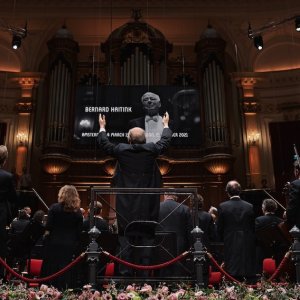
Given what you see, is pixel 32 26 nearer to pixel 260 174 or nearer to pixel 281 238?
pixel 260 174

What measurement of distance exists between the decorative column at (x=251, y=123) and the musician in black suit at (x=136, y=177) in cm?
704

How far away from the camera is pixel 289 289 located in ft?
10.4

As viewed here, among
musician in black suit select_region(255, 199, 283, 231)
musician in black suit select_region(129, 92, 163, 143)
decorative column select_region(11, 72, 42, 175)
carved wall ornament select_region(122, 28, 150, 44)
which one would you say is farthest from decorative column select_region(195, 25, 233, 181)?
musician in black suit select_region(255, 199, 283, 231)

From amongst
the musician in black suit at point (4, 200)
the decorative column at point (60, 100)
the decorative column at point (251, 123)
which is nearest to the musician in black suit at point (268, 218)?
the musician in black suit at point (4, 200)

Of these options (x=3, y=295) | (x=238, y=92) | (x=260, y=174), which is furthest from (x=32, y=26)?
(x=3, y=295)

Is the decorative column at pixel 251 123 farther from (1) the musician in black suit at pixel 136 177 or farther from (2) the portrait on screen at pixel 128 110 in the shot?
(1) the musician in black suit at pixel 136 177

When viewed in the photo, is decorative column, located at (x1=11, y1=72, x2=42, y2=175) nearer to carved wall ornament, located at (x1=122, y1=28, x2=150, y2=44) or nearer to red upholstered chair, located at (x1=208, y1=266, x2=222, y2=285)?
carved wall ornament, located at (x1=122, y1=28, x2=150, y2=44)

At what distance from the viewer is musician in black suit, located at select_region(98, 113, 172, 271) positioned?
3.99 m

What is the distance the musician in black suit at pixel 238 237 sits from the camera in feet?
14.5

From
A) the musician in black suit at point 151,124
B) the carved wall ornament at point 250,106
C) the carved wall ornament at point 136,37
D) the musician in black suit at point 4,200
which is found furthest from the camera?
the carved wall ornament at point 250,106

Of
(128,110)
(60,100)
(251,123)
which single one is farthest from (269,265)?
(60,100)

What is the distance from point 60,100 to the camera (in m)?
11.2

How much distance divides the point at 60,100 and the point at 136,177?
7.59m

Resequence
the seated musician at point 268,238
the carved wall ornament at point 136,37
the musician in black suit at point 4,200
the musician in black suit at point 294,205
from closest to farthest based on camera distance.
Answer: the musician in black suit at point 4,200, the musician in black suit at point 294,205, the seated musician at point 268,238, the carved wall ornament at point 136,37
